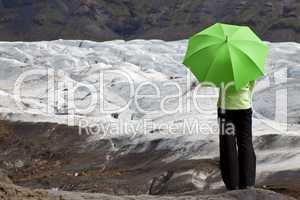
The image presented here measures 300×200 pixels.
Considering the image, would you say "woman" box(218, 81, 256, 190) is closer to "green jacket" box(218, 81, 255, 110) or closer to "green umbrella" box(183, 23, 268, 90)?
"green jacket" box(218, 81, 255, 110)

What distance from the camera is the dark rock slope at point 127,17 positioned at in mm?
129150

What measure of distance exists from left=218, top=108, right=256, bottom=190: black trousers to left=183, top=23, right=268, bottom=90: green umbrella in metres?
0.46

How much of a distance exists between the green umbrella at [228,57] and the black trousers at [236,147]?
1.50ft

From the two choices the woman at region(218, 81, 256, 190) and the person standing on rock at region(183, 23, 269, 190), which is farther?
the woman at region(218, 81, 256, 190)

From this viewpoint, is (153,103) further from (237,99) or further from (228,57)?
(228,57)

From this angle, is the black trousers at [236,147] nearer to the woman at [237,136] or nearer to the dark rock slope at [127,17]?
the woman at [237,136]

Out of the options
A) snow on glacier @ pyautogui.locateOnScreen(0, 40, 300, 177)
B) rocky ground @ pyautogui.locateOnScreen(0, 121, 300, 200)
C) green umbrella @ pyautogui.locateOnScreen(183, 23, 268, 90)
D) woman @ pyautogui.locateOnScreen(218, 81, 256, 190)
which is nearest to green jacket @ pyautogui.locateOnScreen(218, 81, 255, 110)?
woman @ pyautogui.locateOnScreen(218, 81, 256, 190)

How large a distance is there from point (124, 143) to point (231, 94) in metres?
9.47

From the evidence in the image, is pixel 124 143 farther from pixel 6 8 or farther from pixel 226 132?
pixel 6 8

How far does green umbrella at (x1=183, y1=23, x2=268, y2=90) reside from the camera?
8758 millimetres

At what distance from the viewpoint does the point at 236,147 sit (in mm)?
9219

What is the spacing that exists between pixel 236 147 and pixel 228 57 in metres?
1.28

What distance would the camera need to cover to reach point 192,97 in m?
23.5

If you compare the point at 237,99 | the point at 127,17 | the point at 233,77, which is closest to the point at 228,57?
the point at 233,77
